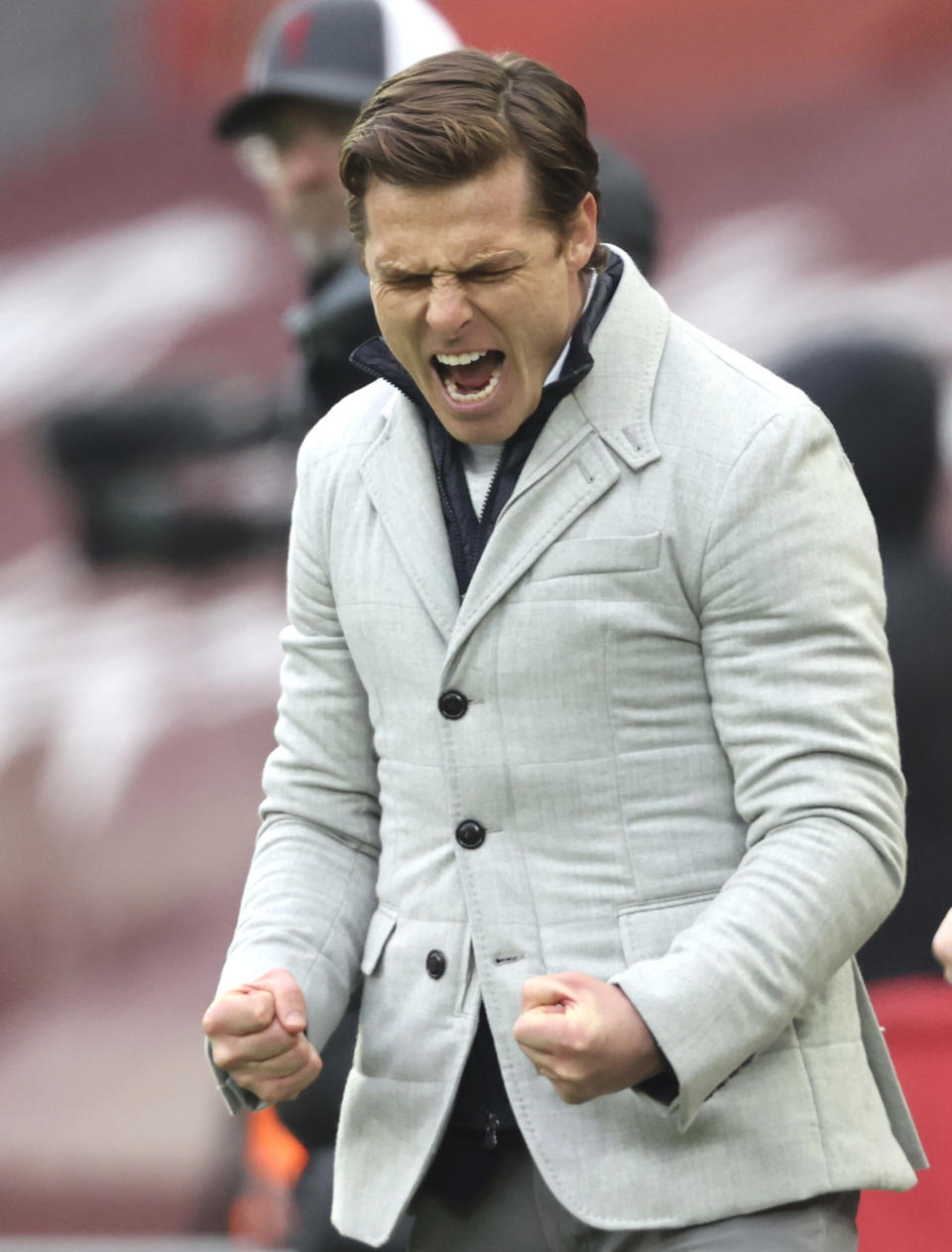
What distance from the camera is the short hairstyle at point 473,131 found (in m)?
1.50

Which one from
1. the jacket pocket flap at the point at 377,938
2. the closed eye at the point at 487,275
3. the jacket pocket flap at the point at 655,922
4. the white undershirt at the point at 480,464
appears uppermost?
the closed eye at the point at 487,275

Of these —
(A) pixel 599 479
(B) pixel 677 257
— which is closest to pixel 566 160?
(A) pixel 599 479

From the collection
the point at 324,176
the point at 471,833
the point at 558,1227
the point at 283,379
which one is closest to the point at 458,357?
the point at 471,833

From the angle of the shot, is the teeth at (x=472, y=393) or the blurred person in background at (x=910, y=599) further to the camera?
the blurred person in background at (x=910, y=599)

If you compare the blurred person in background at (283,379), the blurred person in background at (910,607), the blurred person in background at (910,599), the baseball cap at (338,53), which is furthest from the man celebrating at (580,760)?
the baseball cap at (338,53)

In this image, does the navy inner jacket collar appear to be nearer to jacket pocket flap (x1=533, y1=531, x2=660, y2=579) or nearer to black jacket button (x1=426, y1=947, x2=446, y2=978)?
jacket pocket flap (x1=533, y1=531, x2=660, y2=579)

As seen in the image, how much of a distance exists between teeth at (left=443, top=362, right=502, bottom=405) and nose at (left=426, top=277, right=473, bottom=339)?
2.3 inches

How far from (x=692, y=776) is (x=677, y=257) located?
2.43 meters

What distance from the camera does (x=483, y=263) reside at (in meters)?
1.52

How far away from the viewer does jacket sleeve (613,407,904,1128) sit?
1.44 metres

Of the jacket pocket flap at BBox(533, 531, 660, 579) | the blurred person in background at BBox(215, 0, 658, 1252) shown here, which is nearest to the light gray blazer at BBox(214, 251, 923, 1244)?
the jacket pocket flap at BBox(533, 531, 660, 579)

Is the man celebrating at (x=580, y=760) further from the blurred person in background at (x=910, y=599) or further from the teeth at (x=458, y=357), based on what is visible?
the blurred person in background at (x=910, y=599)

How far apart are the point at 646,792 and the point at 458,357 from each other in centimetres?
37

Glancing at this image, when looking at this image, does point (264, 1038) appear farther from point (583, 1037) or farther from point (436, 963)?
point (583, 1037)
